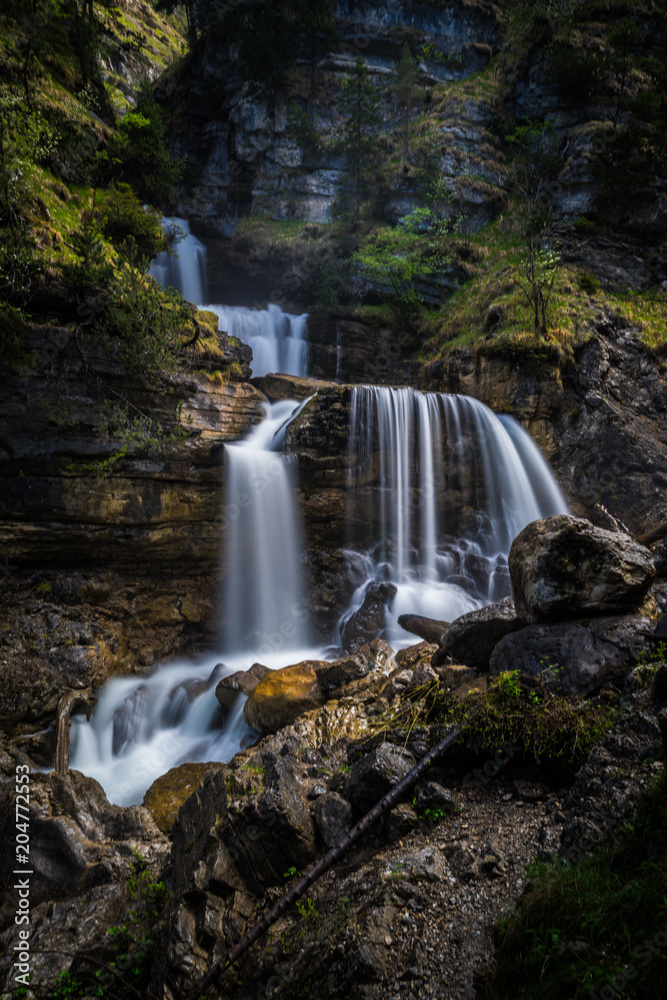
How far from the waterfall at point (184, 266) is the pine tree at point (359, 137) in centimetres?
770

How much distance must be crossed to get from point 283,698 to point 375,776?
2449 millimetres

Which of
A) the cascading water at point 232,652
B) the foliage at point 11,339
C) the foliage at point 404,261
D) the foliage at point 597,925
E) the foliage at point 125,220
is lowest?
the cascading water at point 232,652

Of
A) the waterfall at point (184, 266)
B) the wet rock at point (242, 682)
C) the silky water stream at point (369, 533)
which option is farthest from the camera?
the waterfall at point (184, 266)

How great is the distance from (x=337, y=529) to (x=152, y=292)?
21.7 ft

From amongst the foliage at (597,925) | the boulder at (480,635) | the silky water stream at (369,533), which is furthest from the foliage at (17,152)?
the foliage at (597,925)

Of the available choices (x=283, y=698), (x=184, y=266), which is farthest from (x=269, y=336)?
(x=283, y=698)

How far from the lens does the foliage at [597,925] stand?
1463 millimetres

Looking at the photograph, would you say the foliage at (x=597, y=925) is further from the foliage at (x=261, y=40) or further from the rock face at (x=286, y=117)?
the foliage at (x=261, y=40)

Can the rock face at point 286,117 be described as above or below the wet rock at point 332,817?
above

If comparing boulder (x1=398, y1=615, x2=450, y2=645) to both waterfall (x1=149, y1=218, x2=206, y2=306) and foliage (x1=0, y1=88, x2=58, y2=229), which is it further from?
waterfall (x1=149, y1=218, x2=206, y2=306)

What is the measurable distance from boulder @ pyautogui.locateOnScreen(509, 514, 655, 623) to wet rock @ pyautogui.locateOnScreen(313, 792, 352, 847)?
8.22ft

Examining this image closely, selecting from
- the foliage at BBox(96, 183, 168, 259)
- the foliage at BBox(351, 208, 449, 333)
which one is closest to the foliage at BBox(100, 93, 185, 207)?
the foliage at BBox(96, 183, 168, 259)

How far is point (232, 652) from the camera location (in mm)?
9422

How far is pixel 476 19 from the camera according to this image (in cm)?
2286
